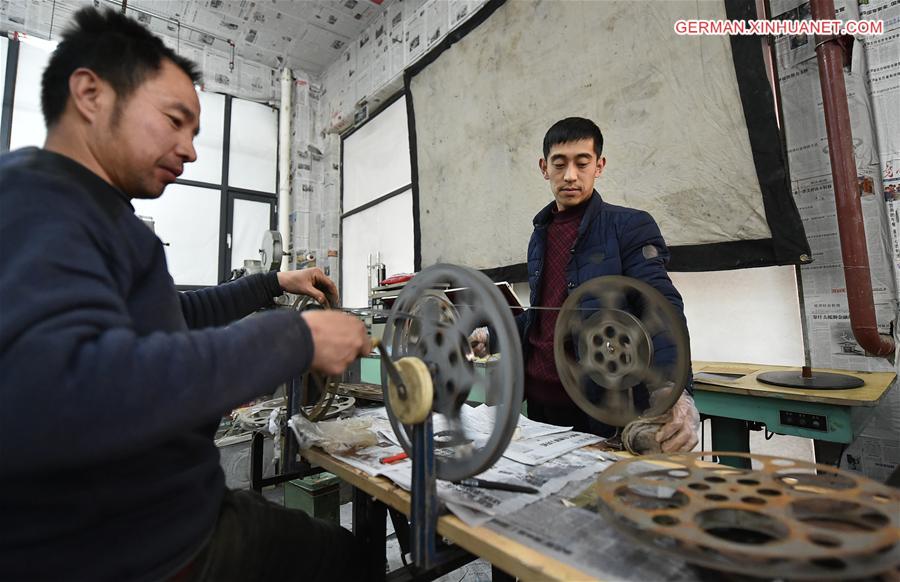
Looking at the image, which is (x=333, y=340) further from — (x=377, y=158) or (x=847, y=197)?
(x=377, y=158)

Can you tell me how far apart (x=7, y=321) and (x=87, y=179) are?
282 mm

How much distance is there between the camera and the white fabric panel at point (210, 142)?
440 centimetres

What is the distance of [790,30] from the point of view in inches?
68.9

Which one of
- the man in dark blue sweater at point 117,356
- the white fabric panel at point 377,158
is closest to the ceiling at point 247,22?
the white fabric panel at point 377,158

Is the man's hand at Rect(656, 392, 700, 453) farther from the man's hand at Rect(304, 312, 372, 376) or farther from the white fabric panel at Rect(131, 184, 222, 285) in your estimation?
the white fabric panel at Rect(131, 184, 222, 285)

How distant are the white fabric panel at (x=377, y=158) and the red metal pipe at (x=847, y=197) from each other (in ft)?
9.48

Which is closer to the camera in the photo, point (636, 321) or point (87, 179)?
point (87, 179)

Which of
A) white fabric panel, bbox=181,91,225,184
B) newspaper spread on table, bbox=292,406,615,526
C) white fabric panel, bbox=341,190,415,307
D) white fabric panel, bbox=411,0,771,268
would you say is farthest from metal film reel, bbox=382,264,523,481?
white fabric panel, bbox=181,91,225,184

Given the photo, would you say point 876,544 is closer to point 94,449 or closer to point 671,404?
point 671,404

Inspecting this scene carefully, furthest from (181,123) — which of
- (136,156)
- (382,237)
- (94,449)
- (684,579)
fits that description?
(382,237)

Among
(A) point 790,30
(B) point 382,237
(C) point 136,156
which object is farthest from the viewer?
(B) point 382,237

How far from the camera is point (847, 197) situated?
5.00ft

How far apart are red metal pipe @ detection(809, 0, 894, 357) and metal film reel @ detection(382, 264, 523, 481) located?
57.9 inches

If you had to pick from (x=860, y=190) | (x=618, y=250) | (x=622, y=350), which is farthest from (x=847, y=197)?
(x=622, y=350)
